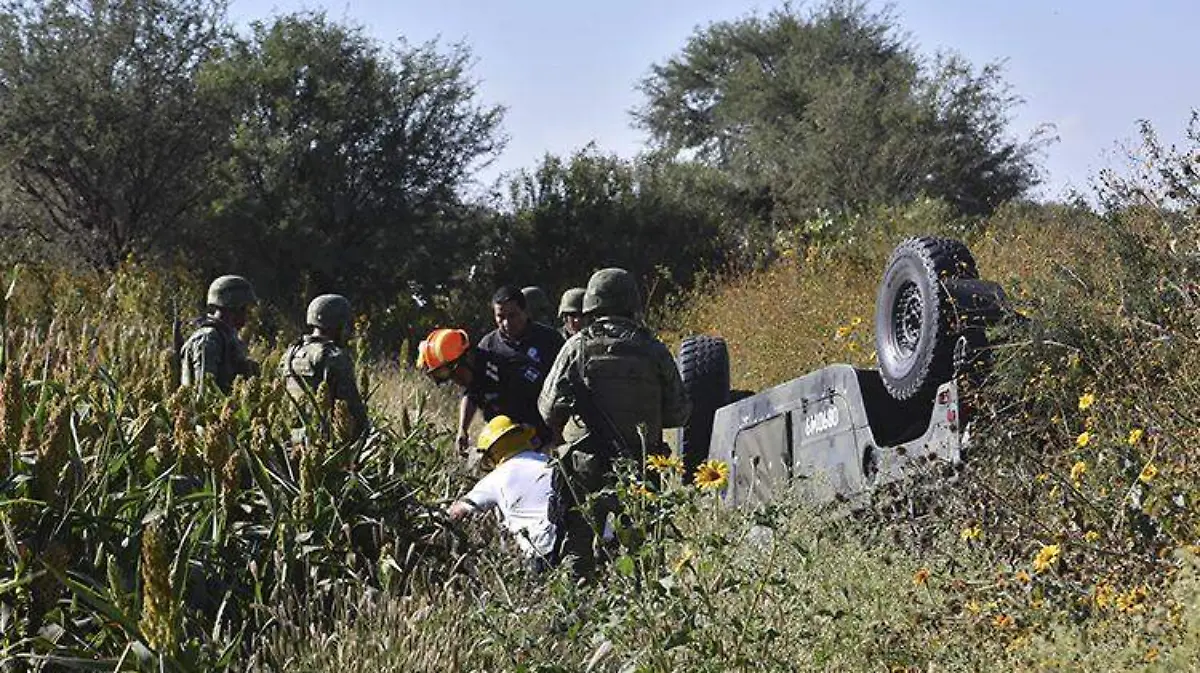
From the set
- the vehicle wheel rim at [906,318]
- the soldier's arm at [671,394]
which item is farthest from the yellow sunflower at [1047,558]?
the vehicle wheel rim at [906,318]

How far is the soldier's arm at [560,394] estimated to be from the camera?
691cm

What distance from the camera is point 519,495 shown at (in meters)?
6.63

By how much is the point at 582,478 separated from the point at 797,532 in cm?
92

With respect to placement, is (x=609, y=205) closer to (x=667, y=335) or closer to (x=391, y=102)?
(x=391, y=102)

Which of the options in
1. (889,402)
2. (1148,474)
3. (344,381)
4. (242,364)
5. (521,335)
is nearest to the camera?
(1148,474)

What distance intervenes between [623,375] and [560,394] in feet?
0.86

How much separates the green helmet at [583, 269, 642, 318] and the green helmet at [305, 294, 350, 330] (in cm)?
152

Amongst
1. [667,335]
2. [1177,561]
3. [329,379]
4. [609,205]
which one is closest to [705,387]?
[329,379]

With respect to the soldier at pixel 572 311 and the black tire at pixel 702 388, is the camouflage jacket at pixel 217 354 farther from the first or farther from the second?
the black tire at pixel 702 388

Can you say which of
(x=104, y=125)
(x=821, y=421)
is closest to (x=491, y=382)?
(x=821, y=421)

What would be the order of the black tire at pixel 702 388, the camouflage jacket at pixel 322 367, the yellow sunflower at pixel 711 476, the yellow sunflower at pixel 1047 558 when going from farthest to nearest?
the black tire at pixel 702 388
the camouflage jacket at pixel 322 367
the yellow sunflower at pixel 1047 558
the yellow sunflower at pixel 711 476

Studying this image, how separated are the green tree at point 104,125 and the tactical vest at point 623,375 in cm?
1685

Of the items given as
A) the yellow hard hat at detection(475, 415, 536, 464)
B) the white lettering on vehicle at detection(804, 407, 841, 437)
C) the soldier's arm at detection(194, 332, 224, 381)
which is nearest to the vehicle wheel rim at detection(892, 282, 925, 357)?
the white lettering on vehicle at detection(804, 407, 841, 437)

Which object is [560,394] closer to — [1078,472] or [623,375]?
[623,375]
